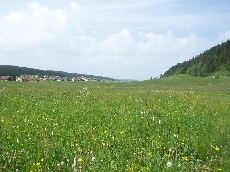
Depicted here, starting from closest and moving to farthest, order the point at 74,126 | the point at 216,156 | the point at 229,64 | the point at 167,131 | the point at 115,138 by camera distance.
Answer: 1. the point at 216,156
2. the point at 115,138
3. the point at 167,131
4. the point at 74,126
5. the point at 229,64

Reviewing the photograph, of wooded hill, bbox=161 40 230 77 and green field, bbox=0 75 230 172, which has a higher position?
wooded hill, bbox=161 40 230 77

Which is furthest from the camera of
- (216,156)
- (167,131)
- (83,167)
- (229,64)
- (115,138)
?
(229,64)

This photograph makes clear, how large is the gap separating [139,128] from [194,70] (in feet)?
512

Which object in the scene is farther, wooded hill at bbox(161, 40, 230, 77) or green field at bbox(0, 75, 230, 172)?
wooded hill at bbox(161, 40, 230, 77)

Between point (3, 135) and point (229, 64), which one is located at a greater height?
point (229, 64)

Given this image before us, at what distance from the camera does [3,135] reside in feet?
28.3

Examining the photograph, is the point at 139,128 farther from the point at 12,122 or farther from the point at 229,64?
the point at 229,64

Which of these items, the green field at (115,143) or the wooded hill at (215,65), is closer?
the green field at (115,143)

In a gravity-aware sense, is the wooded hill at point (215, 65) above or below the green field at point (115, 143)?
above

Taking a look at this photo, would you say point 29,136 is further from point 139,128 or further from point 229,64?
point 229,64

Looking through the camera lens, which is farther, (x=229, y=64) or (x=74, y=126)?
(x=229, y=64)

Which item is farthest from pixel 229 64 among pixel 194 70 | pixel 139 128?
pixel 139 128

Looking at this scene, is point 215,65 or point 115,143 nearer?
point 115,143

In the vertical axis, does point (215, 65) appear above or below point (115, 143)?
above
